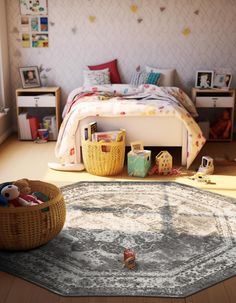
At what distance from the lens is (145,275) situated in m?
2.47

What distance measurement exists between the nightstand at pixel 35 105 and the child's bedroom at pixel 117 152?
2 centimetres

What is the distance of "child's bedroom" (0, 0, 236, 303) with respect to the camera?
8.22 feet

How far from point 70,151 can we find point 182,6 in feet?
8.08

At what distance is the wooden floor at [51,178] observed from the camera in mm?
2258

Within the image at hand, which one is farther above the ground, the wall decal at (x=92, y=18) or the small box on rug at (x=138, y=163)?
the wall decal at (x=92, y=18)

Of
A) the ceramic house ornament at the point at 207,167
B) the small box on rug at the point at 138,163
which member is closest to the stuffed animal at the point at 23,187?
the small box on rug at the point at 138,163

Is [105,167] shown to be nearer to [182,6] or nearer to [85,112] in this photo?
[85,112]

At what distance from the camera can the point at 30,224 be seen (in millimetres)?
2570

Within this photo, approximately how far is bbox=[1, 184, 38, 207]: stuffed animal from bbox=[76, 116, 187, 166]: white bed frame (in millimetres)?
1631

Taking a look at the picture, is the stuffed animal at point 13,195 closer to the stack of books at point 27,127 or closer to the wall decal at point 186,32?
the stack of books at point 27,127

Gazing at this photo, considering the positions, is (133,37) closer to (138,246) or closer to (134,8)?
(134,8)

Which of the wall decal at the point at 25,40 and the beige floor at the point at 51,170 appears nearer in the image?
the beige floor at the point at 51,170

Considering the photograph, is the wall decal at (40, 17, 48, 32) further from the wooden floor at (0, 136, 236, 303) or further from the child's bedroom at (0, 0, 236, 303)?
the wooden floor at (0, 136, 236, 303)

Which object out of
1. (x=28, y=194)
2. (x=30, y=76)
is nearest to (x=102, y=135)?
(x=28, y=194)
